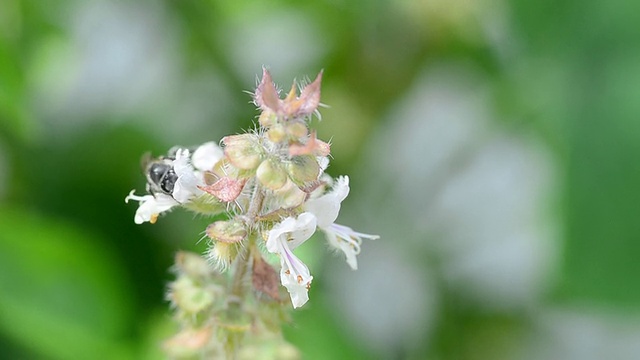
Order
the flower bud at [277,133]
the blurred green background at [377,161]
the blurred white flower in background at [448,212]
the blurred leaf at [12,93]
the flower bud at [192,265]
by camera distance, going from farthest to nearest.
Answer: the blurred white flower in background at [448,212] < the blurred green background at [377,161] < the blurred leaf at [12,93] < the flower bud at [192,265] < the flower bud at [277,133]

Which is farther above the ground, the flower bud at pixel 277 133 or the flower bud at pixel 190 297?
the flower bud at pixel 277 133

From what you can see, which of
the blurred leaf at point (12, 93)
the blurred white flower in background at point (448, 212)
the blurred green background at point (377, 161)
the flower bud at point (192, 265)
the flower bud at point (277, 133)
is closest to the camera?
the flower bud at point (277, 133)

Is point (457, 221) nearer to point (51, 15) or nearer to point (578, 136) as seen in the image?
point (578, 136)

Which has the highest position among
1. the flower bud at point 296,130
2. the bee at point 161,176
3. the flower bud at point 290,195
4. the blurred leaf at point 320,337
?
the blurred leaf at point 320,337

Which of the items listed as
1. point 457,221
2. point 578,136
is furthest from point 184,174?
point 457,221

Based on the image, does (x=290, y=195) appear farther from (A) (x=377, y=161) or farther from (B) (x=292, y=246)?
(A) (x=377, y=161)

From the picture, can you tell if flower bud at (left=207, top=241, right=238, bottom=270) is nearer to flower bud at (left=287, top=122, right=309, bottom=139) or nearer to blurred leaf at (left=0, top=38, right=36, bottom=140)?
flower bud at (left=287, top=122, right=309, bottom=139)

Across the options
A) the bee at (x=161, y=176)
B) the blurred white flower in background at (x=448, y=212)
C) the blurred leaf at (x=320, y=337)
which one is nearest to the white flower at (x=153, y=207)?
the bee at (x=161, y=176)

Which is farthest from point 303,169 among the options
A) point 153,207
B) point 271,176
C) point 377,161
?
point 377,161

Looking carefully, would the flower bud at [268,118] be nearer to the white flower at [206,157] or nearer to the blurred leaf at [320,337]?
the white flower at [206,157]
